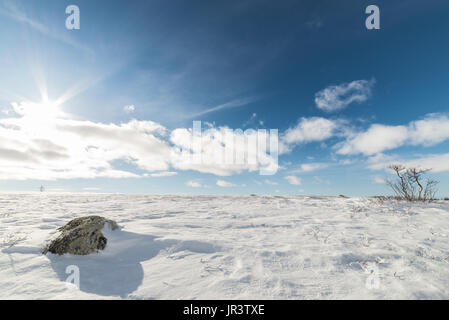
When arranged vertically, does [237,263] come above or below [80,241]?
below

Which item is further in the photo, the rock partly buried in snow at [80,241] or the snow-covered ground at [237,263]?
the rock partly buried in snow at [80,241]

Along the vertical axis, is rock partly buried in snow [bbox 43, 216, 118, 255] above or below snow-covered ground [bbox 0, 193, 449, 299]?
above

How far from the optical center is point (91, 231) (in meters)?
4.46

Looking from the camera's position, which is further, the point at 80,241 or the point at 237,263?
the point at 80,241

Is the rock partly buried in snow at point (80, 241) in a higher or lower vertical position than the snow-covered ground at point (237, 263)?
higher

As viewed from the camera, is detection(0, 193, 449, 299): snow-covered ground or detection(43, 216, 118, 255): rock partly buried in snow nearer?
detection(0, 193, 449, 299): snow-covered ground

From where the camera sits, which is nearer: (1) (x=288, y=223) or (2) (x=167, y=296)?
(2) (x=167, y=296)

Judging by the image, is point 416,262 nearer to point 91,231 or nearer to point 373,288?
point 373,288
